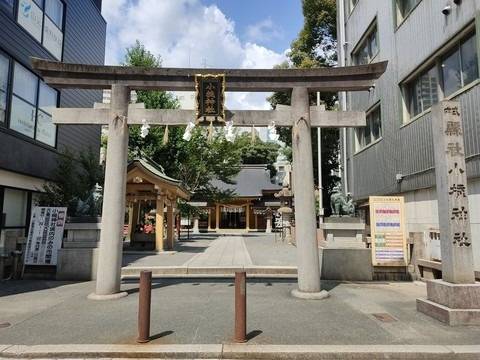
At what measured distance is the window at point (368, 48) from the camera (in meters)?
17.2

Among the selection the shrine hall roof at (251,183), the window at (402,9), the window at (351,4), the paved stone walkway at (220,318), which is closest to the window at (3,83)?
the paved stone walkway at (220,318)

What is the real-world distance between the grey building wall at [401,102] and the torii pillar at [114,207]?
27.4 feet

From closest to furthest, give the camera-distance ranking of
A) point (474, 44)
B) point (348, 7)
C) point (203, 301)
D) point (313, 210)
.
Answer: point (203, 301)
point (313, 210)
point (474, 44)
point (348, 7)

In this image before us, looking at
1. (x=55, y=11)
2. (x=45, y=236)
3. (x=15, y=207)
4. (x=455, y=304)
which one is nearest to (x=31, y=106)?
(x=15, y=207)

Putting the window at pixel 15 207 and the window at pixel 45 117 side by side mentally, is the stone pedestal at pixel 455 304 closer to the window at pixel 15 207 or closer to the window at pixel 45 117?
the window at pixel 15 207

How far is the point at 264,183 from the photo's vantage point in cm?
4494

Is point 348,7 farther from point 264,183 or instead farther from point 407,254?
point 264,183

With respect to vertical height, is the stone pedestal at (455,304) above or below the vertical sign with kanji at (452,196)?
below

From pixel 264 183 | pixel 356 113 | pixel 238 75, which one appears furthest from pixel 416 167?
pixel 264 183

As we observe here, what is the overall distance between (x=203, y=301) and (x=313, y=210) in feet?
9.92

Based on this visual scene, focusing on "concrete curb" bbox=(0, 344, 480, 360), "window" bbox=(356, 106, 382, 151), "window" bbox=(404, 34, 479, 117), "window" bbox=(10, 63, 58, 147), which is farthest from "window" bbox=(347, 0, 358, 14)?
"concrete curb" bbox=(0, 344, 480, 360)

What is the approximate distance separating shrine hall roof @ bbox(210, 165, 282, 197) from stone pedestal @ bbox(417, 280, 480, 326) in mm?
35319

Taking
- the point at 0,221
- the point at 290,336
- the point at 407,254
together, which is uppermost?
the point at 0,221

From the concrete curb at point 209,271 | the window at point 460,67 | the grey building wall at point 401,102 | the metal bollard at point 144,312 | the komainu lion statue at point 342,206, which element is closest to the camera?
the metal bollard at point 144,312
